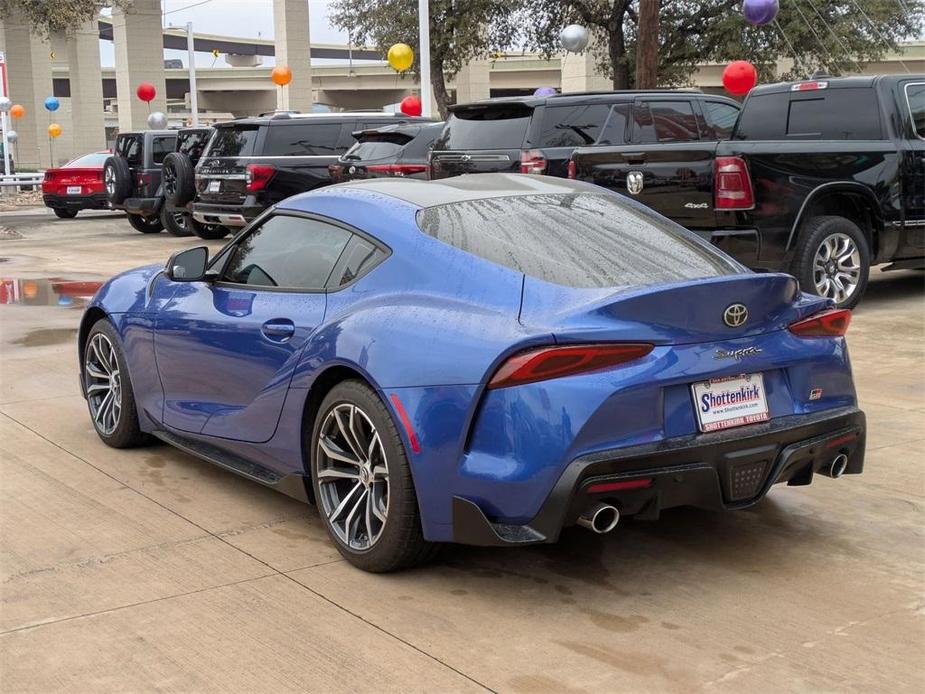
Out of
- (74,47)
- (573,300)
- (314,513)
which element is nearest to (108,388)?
(314,513)

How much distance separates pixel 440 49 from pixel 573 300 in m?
32.8

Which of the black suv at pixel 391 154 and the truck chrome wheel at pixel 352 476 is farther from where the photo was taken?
the black suv at pixel 391 154

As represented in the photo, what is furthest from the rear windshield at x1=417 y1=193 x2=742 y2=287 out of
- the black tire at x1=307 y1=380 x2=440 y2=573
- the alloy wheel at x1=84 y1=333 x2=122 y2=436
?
the alloy wheel at x1=84 y1=333 x2=122 y2=436

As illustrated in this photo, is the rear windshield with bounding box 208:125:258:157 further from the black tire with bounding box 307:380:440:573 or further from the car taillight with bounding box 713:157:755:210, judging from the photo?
the black tire with bounding box 307:380:440:573

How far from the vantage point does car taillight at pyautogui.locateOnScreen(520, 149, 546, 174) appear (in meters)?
12.5

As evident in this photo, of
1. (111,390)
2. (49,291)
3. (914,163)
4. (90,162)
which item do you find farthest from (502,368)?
(90,162)

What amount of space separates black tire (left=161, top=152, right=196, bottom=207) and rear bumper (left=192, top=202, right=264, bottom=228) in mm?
1660

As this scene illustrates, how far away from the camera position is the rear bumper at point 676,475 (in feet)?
13.0

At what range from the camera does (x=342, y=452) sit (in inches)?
183

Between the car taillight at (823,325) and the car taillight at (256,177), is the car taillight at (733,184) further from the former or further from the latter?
the car taillight at (256,177)

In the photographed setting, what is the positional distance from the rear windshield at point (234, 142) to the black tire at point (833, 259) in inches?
376

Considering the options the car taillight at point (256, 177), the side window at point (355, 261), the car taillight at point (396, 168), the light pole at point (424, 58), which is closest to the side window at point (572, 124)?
the car taillight at point (396, 168)

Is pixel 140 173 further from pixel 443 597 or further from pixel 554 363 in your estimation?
pixel 554 363

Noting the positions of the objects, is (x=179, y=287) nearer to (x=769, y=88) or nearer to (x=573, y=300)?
(x=573, y=300)
